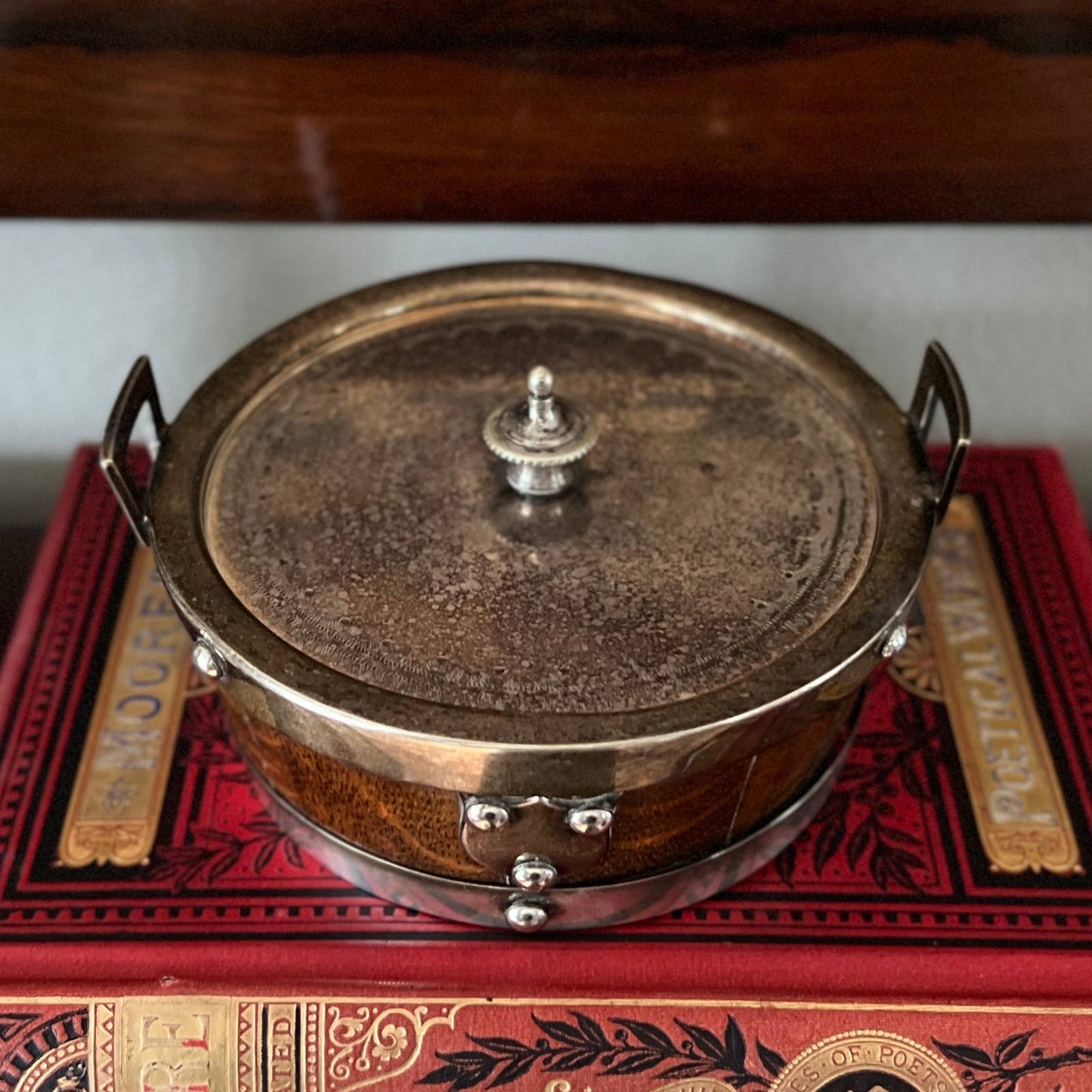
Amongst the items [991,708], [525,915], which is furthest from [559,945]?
[991,708]

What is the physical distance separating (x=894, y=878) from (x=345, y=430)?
1.74ft

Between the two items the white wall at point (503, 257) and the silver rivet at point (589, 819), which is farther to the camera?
the white wall at point (503, 257)

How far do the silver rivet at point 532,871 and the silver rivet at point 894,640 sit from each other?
0.85 ft

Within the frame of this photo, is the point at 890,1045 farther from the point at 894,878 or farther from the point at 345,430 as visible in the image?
the point at 345,430

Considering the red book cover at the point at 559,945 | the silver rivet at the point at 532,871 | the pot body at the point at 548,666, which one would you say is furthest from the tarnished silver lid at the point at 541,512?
the red book cover at the point at 559,945

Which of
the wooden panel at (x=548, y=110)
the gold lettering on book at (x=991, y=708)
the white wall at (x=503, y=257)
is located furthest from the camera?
the white wall at (x=503, y=257)

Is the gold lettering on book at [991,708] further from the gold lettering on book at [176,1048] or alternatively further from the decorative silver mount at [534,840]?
the gold lettering on book at [176,1048]

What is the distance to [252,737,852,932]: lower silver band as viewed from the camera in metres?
0.85

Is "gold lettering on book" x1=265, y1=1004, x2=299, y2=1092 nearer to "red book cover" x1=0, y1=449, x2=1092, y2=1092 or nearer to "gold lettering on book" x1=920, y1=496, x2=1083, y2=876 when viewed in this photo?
"red book cover" x1=0, y1=449, x2=1092, y2=1092

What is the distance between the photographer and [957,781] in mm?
995

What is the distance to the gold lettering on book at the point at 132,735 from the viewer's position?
96 cm

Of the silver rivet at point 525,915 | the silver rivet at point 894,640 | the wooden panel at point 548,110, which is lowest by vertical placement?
the silver rivet at point 525,915

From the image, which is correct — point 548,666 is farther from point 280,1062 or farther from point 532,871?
point 280,1062

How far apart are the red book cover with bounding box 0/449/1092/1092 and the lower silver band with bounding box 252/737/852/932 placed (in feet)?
0.06
